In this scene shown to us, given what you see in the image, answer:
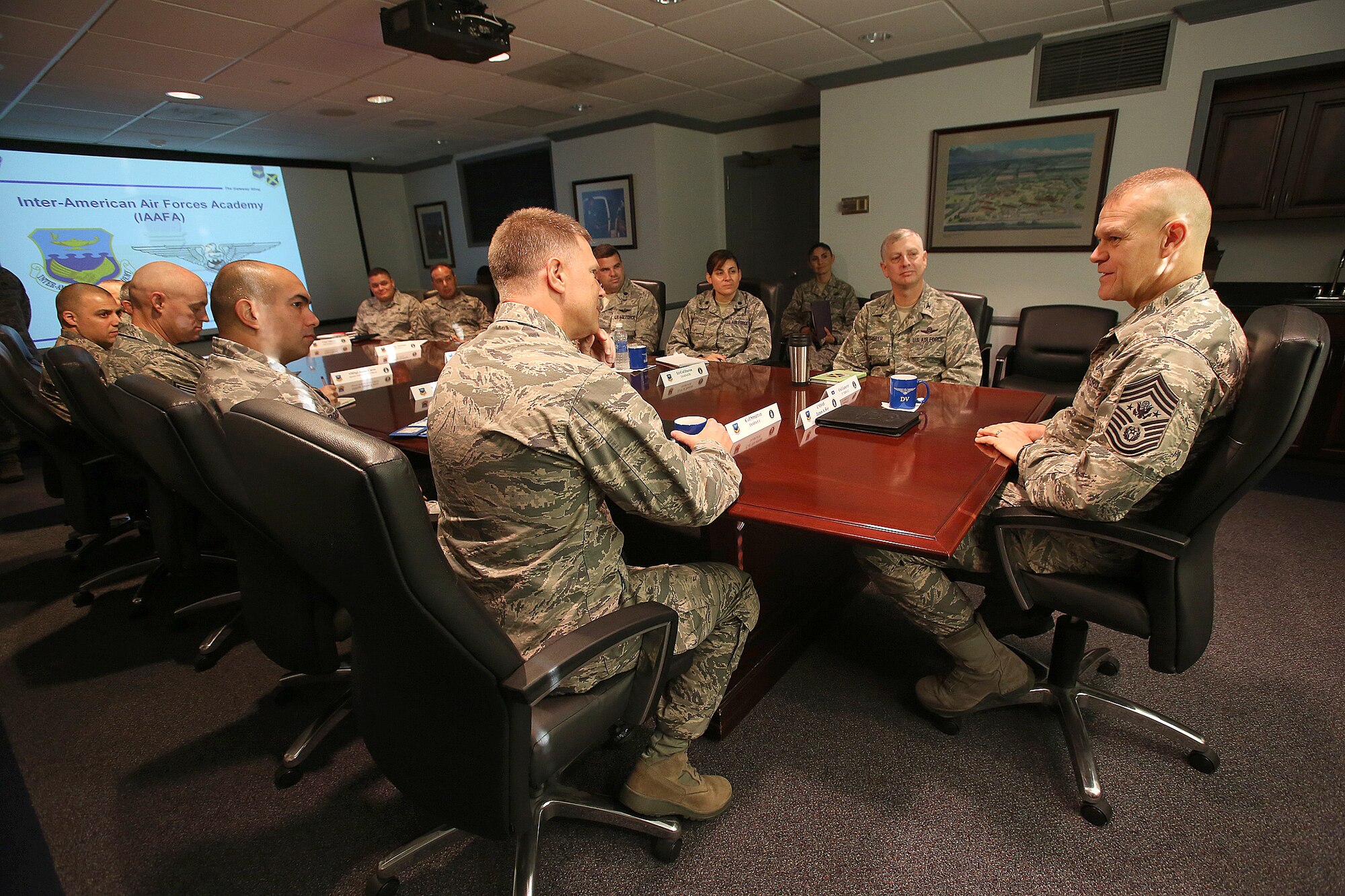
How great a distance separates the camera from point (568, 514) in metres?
1.08

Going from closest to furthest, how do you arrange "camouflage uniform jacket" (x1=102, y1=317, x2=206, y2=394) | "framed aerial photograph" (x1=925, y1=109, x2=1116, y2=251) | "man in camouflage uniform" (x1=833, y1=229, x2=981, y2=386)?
"camouflage uniform jacket" (x1=102, y1=317, x2=206, y2=394)
"man in camouflage uniform" (x1=833, y1=229, x2=981, y2=386)
"framed aerial photograph" (x1=925, y1=109, x2=1116, y2=251)

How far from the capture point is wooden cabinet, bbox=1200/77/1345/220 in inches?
132

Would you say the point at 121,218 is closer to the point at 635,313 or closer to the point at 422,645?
the point at 635,313

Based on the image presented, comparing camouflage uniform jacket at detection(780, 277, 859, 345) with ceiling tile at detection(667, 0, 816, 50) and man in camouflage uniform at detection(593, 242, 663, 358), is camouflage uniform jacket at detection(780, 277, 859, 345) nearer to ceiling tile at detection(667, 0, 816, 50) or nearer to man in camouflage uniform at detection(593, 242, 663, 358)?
man in camouflage uniform at detection(593, 242, 663, 358)

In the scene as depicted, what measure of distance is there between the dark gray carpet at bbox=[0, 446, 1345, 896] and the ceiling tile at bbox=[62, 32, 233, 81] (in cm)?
322

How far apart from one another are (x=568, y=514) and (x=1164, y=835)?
1.46 meters

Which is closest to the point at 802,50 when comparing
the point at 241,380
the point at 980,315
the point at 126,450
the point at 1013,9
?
the point at 1013,9

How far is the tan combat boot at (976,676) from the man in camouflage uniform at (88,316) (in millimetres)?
3896

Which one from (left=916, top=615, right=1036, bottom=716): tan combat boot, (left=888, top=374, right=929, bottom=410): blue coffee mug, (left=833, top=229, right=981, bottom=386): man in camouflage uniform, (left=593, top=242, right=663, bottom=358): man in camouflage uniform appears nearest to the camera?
(left=916, top=615, right=1036, bottom=716): tan combat boot

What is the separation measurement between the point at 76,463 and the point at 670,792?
2648mm

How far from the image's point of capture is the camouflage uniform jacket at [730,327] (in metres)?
3.59

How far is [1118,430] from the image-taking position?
124cm

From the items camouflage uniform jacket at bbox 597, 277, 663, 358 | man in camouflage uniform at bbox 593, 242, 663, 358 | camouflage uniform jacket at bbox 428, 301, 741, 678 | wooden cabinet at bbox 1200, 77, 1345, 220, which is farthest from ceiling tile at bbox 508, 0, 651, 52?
wooden cabinet at bbox 1200, 77, 1345, 220

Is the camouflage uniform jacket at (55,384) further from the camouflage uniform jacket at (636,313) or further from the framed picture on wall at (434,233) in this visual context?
the framed picture on wall at (434,233)
